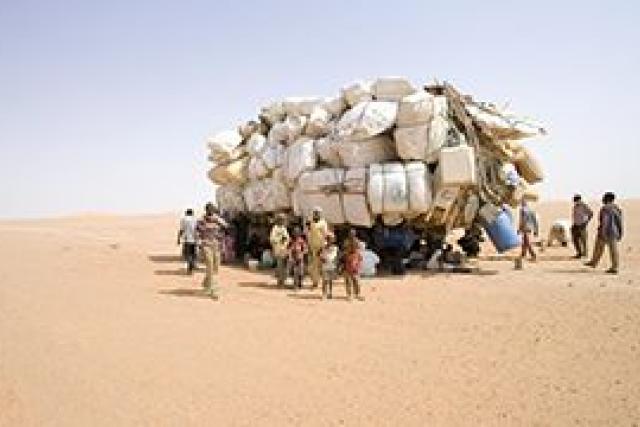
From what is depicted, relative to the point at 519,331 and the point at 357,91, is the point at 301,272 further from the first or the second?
the point at 519,331

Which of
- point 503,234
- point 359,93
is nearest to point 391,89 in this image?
point 359,93

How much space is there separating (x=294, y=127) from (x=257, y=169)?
4.77ft

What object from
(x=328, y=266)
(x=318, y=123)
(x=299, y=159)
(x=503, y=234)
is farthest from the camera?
(x=503, y=234)

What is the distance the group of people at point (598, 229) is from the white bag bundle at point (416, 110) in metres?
4.04

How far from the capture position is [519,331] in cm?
930

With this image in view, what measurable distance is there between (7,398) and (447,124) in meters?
10.5

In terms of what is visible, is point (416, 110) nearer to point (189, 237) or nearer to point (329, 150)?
point (329, 150)

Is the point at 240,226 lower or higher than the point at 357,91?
lower

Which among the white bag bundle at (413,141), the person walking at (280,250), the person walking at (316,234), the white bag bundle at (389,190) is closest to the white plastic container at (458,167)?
the white bag bundle at (413,141)

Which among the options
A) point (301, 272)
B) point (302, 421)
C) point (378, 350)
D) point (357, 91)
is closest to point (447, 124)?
point (357, 91)

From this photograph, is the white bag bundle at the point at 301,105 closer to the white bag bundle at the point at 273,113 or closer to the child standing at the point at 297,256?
the white bag bundle at the point at 273,113

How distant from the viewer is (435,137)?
46.7ft

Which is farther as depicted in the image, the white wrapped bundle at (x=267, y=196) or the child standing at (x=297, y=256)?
the white wrapped bundle at (x=267, y=196)

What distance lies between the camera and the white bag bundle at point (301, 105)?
1673cm
